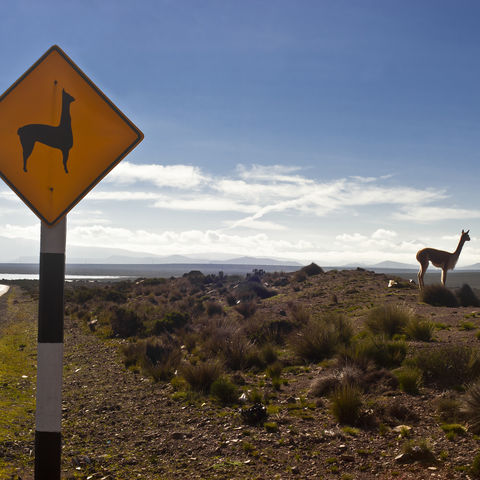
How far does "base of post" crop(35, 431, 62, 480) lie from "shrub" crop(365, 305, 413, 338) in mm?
11258

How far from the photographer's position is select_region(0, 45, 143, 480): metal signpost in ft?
10.2

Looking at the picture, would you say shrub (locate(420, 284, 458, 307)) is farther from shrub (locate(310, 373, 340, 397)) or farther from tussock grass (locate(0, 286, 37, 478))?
tussock grass (locate(0, 286, 37, 478))

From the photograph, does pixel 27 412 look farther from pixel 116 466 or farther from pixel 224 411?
pixel 224 411

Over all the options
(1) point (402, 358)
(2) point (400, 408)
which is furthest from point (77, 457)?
(1) point (402, 358)

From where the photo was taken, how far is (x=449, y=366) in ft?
27.8

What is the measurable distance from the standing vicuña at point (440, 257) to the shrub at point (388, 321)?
8.39m

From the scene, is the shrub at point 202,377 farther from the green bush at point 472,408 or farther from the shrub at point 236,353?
the green bush at point 472,408

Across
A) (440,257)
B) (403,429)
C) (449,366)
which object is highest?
(440,257)

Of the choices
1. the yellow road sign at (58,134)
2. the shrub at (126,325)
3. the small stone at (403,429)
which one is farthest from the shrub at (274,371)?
the shrub at (126,325)

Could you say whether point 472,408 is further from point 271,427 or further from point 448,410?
point 271,427

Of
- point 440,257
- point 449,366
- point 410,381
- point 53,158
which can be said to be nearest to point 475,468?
point 410,381

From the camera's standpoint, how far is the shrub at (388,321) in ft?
43.7

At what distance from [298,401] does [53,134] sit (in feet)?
23.3

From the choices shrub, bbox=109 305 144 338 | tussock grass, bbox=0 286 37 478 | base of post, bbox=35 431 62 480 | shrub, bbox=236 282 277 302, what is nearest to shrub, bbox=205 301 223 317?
shrub, bbox=236 282 277 302
